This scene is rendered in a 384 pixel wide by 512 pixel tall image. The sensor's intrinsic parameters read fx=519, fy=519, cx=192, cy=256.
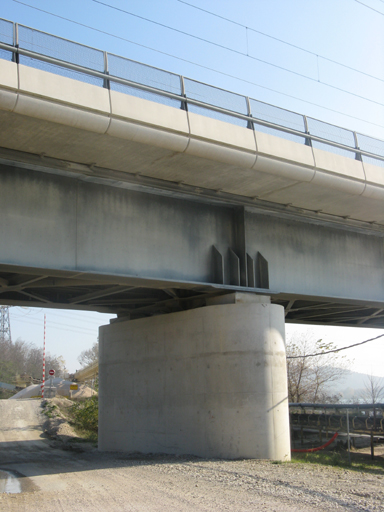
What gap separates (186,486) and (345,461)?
7.42 m

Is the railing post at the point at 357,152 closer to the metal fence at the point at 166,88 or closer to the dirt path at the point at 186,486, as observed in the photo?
the metal fence at the point at 166,88

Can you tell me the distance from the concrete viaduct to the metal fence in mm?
48

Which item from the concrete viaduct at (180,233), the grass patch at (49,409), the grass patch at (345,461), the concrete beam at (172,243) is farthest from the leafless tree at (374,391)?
the concrete viaduct at (180,233)

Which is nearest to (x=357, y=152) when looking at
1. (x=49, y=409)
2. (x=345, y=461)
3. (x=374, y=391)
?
(x=345, y=461)

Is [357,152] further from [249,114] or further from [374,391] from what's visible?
[374,391]

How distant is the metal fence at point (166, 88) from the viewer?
1009 centimetres

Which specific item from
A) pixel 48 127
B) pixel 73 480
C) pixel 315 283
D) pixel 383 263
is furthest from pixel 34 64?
pixel 383 263

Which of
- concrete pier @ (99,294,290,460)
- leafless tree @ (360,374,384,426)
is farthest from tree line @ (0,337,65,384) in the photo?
concrete pier @ (99,294,290,460)

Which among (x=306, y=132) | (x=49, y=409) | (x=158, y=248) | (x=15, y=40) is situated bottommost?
(x=49, y=409)

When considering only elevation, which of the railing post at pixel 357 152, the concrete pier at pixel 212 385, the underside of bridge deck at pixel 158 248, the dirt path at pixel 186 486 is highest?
the railing post at pixel 357 152

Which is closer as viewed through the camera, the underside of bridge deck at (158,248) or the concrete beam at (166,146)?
the concrete beam at (166,146)

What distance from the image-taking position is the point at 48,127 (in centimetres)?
998

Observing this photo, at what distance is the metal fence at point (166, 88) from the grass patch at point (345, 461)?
827 centimetres

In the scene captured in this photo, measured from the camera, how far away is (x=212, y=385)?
1375cm
